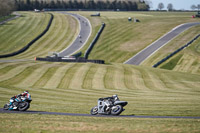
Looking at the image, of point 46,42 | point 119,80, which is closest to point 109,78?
point 119,80

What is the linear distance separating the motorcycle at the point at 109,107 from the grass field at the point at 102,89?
1.62 m

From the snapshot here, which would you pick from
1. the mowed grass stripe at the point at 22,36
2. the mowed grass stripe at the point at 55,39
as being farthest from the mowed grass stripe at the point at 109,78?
the mowed grass stripe at the point at 22,36

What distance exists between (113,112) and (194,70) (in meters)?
48.5

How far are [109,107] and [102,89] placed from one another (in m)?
18.2

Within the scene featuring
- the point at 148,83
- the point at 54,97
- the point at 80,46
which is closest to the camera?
the point at 54,97

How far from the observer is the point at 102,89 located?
4097cm

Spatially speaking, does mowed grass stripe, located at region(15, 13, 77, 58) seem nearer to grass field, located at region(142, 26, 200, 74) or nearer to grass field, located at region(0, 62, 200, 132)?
grass field, located at region(142, 26, 200, 74)

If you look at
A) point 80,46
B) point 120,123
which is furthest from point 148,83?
point 80,46

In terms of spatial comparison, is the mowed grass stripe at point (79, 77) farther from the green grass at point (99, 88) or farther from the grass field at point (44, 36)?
the grass field at point (44, 36)

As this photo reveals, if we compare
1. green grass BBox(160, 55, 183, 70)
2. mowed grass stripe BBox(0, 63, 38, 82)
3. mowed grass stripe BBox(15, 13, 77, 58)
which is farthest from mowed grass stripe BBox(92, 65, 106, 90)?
mowed grass stripe BBox(15, 13, 77, 58)

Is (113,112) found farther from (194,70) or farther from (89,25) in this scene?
(89,25)

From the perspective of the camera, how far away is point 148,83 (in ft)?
155

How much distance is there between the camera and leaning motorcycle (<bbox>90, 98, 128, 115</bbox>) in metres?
22.3

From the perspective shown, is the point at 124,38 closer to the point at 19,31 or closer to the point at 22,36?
the point at 22,36
